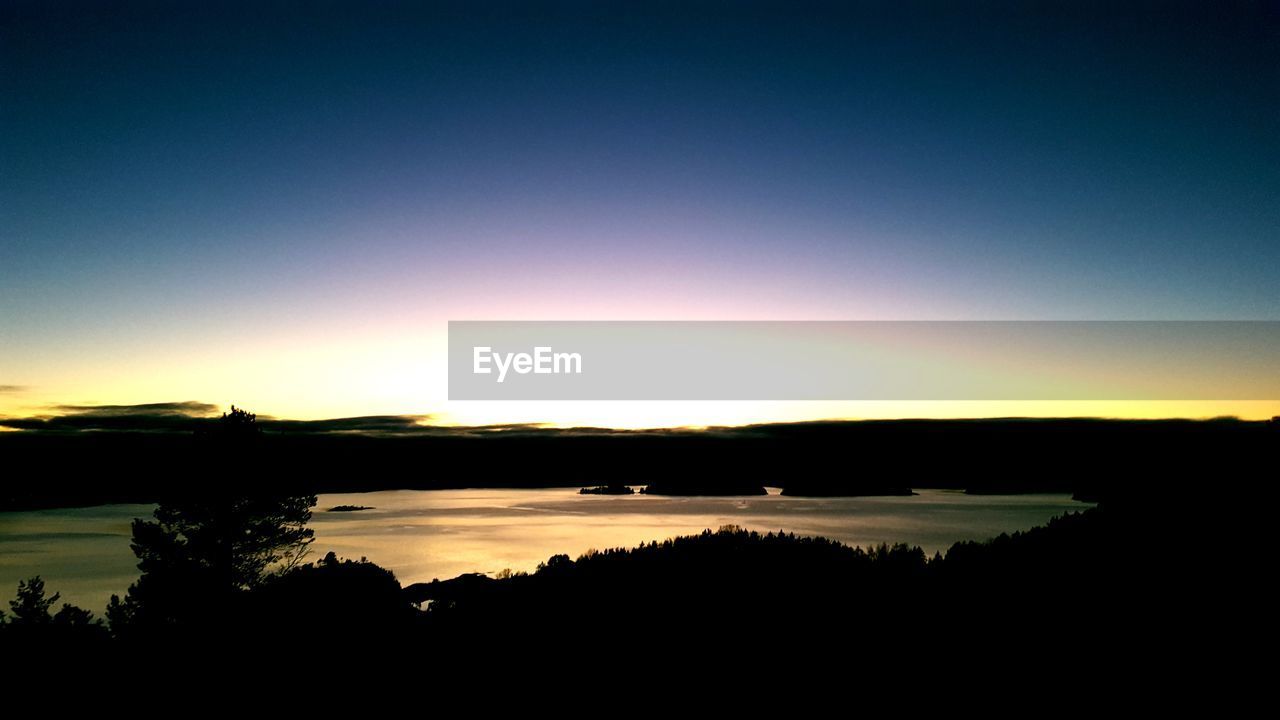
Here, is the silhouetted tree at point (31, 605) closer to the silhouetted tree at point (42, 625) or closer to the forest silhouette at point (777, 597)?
the silhouetted tree at point (42, 625)

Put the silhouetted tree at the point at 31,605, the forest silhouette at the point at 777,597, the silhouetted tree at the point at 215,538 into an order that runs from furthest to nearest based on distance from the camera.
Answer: the silhouetted tree at the point at 215,538 < the silhouetted tree at the point at 31,605 < the forest silhouette at the point at 777,597

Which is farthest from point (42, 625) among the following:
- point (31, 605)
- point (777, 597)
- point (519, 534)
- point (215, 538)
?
point (519, 534)

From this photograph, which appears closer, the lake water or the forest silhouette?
the forest silhouette

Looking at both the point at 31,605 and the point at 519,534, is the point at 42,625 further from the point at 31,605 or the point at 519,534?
the point at 519,534

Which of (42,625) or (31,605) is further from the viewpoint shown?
(31,605)

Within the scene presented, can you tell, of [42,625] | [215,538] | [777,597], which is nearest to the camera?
[777,597]

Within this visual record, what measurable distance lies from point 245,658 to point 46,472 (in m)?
70.8

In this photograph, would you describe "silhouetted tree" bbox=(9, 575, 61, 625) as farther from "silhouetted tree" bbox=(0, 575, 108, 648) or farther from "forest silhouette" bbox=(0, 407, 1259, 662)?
"forest silhouette" bbox=(0, 407, 1259, 662)

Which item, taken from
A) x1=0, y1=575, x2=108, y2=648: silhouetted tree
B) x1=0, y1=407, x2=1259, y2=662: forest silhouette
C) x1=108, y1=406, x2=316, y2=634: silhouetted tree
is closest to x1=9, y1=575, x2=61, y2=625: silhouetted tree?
x1=0, y1=575, x2=108, y2=648: silhouetted tree

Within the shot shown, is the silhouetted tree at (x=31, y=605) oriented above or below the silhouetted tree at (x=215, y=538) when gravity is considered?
below

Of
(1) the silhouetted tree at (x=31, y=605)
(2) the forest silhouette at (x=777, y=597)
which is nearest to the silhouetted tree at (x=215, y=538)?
(1) the silhouetted tree at (x=31, y=605)

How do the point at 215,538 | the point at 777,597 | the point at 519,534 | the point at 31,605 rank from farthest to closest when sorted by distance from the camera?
the point at 519,534, the point at 215,538, the point at 31,605, the point at 777,597

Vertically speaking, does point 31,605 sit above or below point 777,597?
below

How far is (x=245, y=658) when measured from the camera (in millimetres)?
15258
